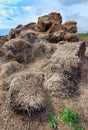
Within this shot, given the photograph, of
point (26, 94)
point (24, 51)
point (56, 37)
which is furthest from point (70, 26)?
point (26, 94)

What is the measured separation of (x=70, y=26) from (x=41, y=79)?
5267mm

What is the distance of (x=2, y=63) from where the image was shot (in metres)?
14.7

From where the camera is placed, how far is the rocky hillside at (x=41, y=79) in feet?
37.1

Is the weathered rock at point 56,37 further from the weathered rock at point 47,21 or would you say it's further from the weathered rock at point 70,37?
the weathered rock at point 47,21

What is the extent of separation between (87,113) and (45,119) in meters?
1.26

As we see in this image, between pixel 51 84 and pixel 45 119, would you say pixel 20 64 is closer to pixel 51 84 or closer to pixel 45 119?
pixel 51 84

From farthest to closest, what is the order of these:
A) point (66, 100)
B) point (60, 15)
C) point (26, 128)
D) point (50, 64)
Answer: point (60, 15) → point (50, 64) → point (66, 100) → point (26, 128)

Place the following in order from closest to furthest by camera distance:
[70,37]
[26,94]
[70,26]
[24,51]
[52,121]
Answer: [52,121]
[26,94]
[24,51]
[70,37]
[70,26]

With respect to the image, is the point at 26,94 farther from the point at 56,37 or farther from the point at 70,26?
the point at 70,26

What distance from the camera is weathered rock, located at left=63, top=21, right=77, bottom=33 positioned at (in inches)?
674

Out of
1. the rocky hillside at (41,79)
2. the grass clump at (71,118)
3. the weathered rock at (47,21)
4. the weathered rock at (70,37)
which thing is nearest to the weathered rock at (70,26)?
the weathered rock at (47,21)

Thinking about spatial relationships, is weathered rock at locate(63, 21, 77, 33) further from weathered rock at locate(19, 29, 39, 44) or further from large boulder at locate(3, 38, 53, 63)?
large boulder at locate(3, 38, 53, 63)

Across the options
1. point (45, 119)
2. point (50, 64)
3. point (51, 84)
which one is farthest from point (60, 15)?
point (45, 119)

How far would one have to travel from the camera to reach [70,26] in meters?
17.2
